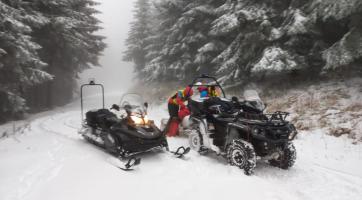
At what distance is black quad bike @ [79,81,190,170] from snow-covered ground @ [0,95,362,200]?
277 millimetres

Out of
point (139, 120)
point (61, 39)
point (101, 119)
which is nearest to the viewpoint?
point (139, 120)

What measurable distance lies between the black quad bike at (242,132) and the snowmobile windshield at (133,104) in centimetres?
135

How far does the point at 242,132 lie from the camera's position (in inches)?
246

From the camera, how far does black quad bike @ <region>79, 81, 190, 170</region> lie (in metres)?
6.59

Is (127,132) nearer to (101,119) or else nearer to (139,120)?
(139,120)

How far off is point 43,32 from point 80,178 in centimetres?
1679

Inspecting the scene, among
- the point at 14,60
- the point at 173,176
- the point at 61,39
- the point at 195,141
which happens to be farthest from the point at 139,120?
the point at 61,39

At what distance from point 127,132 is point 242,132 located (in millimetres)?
2610

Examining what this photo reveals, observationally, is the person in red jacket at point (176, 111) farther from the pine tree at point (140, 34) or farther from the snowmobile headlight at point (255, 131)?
the pine tree at point (140, 34)

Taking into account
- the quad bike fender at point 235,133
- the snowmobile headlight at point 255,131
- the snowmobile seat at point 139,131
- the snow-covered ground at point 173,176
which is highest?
the snowmobile headlight at point 255,131

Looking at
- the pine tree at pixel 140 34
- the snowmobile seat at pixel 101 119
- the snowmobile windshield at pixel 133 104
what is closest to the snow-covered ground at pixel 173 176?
the snowmobile seat at pixel 101 119

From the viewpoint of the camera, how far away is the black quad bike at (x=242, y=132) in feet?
18.4

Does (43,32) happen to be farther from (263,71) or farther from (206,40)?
(263,71)

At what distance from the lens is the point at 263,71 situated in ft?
35.5
